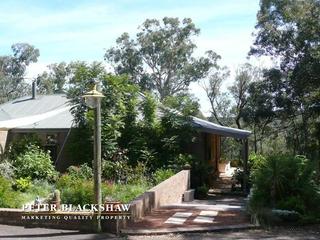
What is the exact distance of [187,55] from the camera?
163ft

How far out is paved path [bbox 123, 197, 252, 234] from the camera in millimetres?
10800

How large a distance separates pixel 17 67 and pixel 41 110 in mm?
40898

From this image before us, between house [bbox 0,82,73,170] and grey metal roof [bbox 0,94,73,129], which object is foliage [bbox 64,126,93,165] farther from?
grey metal roof [bbox 0,94,73,129]

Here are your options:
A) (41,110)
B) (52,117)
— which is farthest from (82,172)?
(41,110)

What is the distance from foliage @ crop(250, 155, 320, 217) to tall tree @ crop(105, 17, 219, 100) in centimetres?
3615

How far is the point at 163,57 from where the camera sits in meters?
49.4

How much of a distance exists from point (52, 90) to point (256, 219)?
177 ft

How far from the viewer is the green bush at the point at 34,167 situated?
1858cm

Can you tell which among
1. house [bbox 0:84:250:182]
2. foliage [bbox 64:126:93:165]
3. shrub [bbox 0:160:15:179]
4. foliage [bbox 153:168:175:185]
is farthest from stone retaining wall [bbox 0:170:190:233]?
house [bbox 0:84:250:182]

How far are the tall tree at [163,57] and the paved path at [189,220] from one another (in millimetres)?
35523

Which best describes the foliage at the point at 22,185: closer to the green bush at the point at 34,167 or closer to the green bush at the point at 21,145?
the green bush at the point at 34,167

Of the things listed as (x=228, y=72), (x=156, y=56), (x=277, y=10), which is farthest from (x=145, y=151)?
(x=156, y=56)

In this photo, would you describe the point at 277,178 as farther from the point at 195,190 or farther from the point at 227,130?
the point at 227,130

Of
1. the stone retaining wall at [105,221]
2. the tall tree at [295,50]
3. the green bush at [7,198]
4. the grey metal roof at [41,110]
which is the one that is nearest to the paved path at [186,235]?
the stone retaining wall at [105,221]
